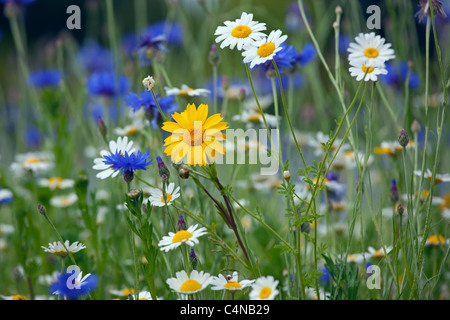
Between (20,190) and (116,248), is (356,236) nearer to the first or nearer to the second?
(116,248)

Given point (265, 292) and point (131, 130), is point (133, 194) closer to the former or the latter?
point (265, 292)

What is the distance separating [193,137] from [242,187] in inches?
22.7

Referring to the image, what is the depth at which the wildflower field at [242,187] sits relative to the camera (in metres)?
0.62

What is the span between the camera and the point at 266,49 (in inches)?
23.9

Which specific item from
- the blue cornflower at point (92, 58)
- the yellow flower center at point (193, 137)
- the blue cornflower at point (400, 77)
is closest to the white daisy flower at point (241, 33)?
the yellow flower center at point (193, 137)

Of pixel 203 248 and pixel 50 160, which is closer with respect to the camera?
pixel 203 248

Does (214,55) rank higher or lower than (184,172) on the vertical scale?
higher

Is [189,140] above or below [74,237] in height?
above

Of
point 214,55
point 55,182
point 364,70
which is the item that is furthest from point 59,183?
point 364,70

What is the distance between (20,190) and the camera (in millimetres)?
1404

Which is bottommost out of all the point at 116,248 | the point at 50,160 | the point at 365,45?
the point at 116,248

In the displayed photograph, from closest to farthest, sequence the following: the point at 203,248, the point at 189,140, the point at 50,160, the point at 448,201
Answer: the point at 189,140 < the point at 203,248 < the point at 448,201 < the point at 50,160
